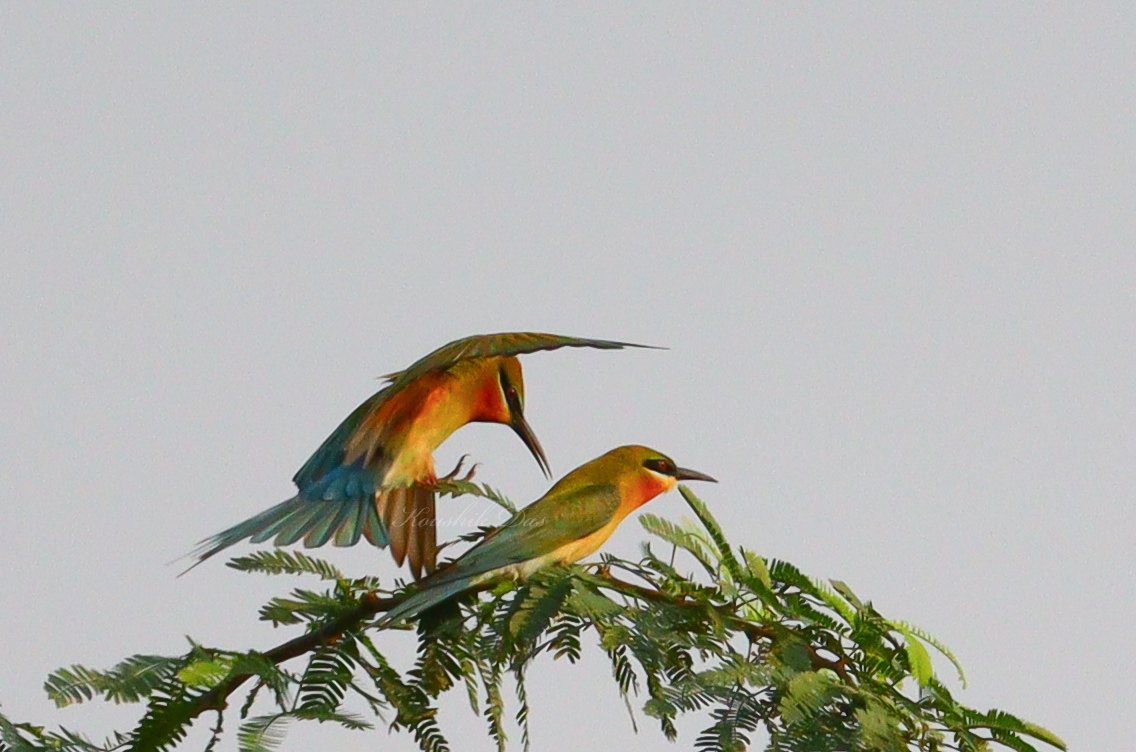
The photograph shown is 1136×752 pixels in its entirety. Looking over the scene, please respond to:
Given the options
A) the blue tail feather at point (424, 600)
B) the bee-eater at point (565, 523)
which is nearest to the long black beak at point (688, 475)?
the bee-eater at point (565, 523)

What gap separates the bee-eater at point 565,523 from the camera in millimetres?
3752

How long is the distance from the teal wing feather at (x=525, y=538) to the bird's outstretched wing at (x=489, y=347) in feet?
1.53

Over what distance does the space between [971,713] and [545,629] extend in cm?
101

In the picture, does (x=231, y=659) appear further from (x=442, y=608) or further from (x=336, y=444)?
(x=336, y=444)

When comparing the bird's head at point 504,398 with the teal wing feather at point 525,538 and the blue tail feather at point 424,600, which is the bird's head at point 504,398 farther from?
the blue tail feather at point 424,600

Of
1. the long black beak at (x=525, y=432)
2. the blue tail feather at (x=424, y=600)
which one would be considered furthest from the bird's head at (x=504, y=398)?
the blue tail feather at (x=424, y=600)

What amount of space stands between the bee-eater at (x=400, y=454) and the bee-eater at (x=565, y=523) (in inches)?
17.3

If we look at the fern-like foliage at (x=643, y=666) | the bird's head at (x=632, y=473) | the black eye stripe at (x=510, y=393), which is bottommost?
the fern-like foliage at (x=643, y=666)

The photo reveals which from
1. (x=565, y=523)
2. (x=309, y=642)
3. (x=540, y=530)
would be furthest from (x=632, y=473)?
(x=309, y=642)

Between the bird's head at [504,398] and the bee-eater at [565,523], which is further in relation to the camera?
the bird's head at [504,398]

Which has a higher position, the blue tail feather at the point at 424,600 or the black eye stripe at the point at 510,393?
the black eye stripe at the point at 510,393

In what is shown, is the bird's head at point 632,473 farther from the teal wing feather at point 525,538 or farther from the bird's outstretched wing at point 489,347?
the bird's outstretched wing at point 489,347

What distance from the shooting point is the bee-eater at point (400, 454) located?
171 inches

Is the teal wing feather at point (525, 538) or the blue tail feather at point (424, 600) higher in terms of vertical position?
the teal wing feather at point (525, 538)
